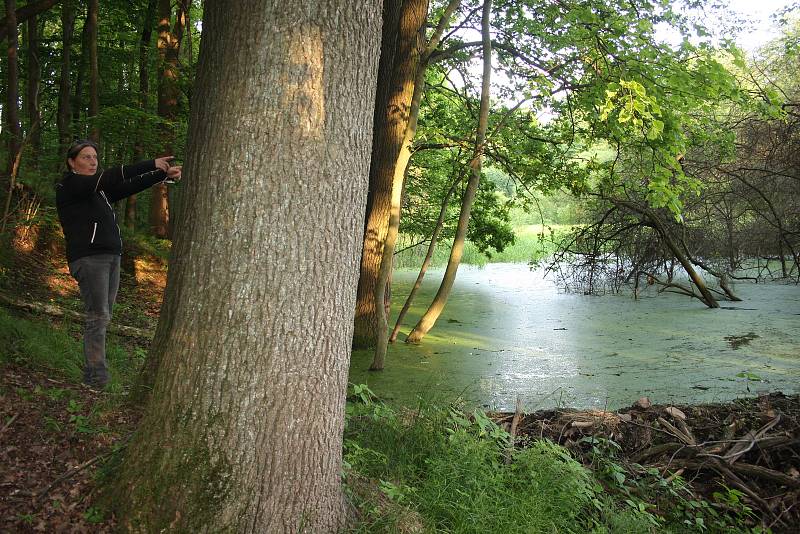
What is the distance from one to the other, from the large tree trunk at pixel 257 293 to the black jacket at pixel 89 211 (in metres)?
1.45

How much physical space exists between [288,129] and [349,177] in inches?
10.8

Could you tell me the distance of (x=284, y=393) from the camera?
2.20m

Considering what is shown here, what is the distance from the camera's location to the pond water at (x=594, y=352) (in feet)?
17.7

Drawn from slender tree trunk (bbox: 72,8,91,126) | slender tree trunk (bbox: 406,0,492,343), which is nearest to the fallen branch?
slender tree trunk (bbox: 406,0,492,343)

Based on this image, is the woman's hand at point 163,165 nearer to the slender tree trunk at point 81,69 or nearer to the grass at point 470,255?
the slender tree trunk at point 81,69

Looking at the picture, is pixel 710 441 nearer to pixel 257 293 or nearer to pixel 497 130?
pixel 257 293

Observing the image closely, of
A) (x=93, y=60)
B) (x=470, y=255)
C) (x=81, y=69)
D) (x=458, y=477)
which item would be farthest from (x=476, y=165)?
(x=470, y=255)

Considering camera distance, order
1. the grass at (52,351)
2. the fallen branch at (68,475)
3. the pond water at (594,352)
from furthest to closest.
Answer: the pond water at (594,352)
the grass at (52,351)
the fallen branch at (68,475)

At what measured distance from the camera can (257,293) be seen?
2.17 meters

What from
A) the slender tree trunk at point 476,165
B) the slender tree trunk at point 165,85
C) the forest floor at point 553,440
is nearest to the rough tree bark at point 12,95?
the forest floor at point 553,440

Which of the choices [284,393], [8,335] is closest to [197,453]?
[284,393]

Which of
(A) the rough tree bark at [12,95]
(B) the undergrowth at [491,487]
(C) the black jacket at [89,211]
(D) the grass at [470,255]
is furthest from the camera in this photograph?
(D) the grass at [470,255]

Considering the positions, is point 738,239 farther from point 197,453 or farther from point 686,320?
point 197,453

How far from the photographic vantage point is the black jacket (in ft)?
11.4
